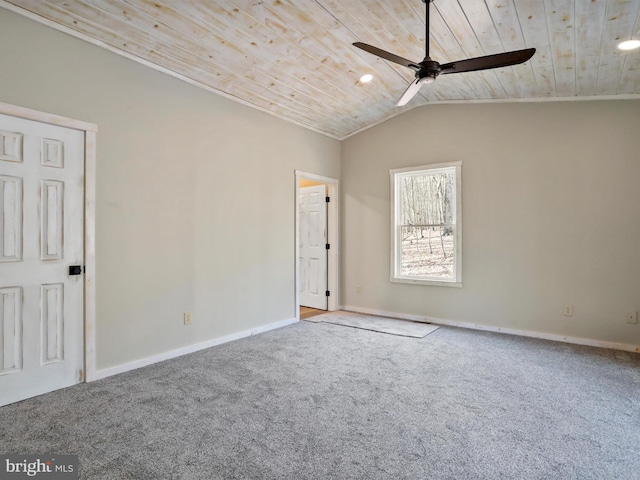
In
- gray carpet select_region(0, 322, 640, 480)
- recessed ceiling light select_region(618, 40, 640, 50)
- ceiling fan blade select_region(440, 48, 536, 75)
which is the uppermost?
recessed ceiling light select_region(618, 40, 640, 50)

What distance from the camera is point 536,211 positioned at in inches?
172

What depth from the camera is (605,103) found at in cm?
398

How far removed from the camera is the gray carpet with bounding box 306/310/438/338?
15.0 ft

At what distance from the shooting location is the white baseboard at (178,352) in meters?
3.12

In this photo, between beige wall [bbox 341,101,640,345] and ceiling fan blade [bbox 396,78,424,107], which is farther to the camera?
beige wall [bbox 341,101,640,345]

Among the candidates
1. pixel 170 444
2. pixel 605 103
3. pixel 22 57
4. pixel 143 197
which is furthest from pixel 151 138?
pixel 605 103

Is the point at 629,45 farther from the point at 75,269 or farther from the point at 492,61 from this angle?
the point at 75,269

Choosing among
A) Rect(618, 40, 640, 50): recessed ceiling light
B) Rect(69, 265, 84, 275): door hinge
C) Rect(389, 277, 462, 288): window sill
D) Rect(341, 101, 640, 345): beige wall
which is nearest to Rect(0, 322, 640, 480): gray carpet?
Rect(341, 101, 640, 345): beige wall

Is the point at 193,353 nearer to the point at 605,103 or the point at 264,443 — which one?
the point at 264,443

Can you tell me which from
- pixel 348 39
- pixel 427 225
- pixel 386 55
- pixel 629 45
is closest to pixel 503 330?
pixel 427 225

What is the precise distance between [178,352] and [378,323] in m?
2.58

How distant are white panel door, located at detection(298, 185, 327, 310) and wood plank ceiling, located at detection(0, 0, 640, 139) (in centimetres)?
199

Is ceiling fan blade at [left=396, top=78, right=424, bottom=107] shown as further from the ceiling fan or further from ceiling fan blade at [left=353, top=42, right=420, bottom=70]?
ceiling fan blade at [left=353, top=42, right=420, bottom=70]

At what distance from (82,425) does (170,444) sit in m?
0.67
